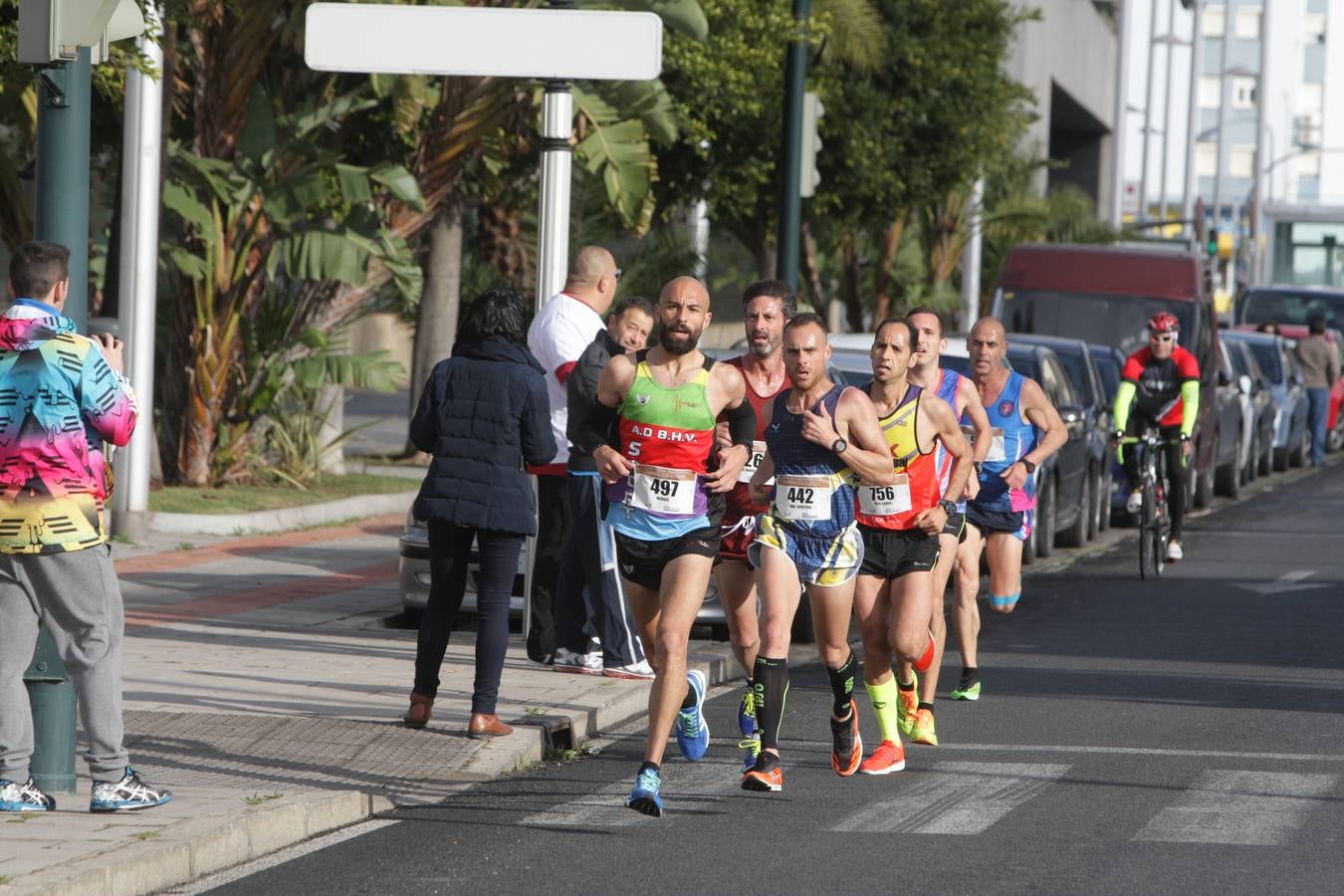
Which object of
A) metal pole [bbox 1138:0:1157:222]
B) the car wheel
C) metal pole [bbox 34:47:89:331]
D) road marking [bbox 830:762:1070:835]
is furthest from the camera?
metal pole [bbox 1138:0:1157:222]

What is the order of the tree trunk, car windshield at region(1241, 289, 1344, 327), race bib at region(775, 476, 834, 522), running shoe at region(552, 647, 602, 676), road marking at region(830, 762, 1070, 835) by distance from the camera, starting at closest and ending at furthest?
road marking at region(830, 762, 1070, 835)
race bib at region(775, 476, 834, 522)
running shoe at region(552, 647, 602, 676)
the tree trunk
car windshield at region(1241, 289, 1344, 327)

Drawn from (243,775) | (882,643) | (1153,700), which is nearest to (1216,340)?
(1153,700)

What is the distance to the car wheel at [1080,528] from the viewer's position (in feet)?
62.4

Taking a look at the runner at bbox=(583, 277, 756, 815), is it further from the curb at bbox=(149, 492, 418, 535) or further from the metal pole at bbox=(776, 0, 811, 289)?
the metal pole at bbox=(776, 0, 811, 289)

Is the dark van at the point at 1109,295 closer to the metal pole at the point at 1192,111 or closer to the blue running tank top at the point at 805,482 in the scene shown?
the blue running tank top at the point at 805,482

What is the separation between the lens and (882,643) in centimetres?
887

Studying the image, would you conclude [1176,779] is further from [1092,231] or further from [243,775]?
[1092,231]

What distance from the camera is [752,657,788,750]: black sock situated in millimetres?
8055

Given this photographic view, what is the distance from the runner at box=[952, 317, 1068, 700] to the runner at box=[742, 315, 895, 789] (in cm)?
265

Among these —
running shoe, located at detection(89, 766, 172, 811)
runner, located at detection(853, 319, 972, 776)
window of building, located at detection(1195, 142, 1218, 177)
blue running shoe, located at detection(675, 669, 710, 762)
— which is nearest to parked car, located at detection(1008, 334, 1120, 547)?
runner, located at detection(853, 319, 972, 776)

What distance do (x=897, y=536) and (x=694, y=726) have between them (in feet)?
3.64

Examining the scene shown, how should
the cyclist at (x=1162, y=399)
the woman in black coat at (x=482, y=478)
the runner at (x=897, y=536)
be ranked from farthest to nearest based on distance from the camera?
the cyclist at (x=1162, y=399), the woman in black coat at (x=482, y=478), the runner at (x=897, y=536)

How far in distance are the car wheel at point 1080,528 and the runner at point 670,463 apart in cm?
1126

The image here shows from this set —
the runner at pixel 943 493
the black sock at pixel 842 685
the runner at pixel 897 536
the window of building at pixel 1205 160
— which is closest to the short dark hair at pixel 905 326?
the runner at pixel 897 536
